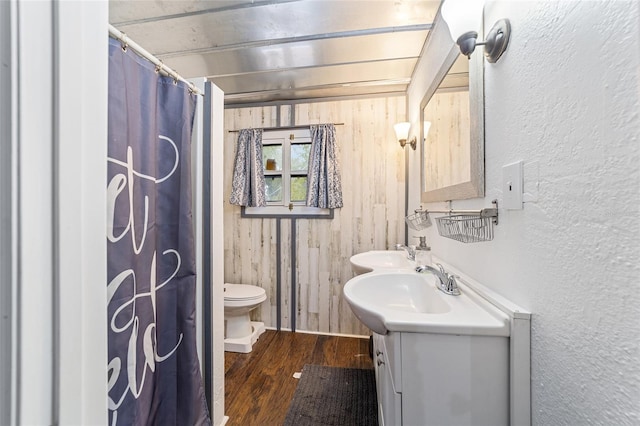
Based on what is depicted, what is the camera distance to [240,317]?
2.09 meters

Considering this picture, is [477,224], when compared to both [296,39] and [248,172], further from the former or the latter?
[248,172]

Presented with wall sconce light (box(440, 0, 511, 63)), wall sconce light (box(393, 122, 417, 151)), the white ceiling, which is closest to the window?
the white ceiling

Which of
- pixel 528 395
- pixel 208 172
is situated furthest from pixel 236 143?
pixel 528 395

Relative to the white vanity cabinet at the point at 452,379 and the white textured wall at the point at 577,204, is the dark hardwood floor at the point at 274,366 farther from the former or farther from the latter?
the white textured wall at the point at 577,204

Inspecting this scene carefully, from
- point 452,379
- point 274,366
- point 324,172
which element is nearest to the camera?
point 452,379

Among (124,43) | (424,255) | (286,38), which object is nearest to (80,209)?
(124,43)

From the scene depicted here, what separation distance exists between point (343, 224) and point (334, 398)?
4.30ft

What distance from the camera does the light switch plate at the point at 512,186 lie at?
72 cm

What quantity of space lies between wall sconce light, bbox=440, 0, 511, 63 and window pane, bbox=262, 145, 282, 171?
1.82 m

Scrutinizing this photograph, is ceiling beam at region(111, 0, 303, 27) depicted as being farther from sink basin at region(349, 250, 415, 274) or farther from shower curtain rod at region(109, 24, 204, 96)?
sink basin at region(349, 250, 415, 274)

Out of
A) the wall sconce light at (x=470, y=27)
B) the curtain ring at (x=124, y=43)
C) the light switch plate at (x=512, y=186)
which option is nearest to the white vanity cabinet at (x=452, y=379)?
the light switch plate at (x=512, y=186)

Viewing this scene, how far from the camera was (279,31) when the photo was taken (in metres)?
1.49

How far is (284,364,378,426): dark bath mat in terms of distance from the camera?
4.44ft

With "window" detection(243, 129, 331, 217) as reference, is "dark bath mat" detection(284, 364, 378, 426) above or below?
below
